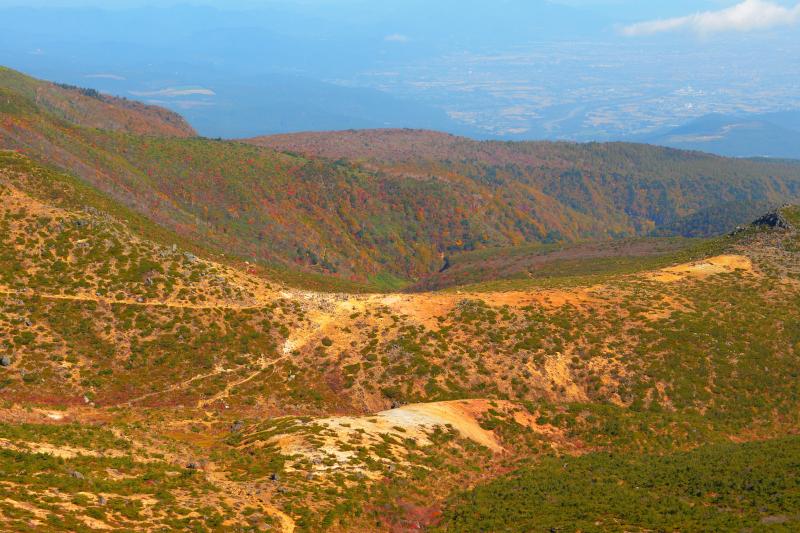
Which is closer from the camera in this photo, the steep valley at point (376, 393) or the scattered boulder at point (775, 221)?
the steep valley at point (376, 393)

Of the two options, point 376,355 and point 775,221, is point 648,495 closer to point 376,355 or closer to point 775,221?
point 376,355

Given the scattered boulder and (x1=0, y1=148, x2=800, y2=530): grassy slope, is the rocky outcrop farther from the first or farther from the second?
(x1=0, y1=148, x2=800, y2=530): grassy slope

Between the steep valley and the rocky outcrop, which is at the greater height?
the rocky outcrop

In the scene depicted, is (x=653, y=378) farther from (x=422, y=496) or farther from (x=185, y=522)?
(x=185, y=522)

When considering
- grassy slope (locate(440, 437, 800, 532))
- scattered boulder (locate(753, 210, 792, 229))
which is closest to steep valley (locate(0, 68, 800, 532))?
grassy slope (locate(440, 437, 800, 532))

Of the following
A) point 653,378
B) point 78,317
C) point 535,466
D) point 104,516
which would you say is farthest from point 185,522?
point 653,378

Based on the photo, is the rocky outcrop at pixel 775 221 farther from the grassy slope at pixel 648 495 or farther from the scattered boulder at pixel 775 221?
the grassy slope at pixel 648 495

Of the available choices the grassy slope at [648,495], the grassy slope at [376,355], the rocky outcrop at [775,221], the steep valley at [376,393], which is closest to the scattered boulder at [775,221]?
the rocky outcrop at [775,221]

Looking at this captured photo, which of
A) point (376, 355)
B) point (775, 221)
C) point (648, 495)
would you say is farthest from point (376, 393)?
point (775, 221)

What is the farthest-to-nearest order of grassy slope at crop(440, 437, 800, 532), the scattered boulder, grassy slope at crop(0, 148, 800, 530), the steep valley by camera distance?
1. the scattered boulder
2. grassy slope at crop(0, 148, 800, 530)
3. the steep valley
4. grassy slope at crop(440, 437, 800, 532)

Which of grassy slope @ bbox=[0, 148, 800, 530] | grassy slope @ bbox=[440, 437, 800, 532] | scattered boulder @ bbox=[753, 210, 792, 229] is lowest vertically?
grassy slope @ bbox=[440, 437, 800, 532]

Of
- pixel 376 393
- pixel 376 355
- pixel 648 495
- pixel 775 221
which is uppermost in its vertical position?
pixel 775 221
